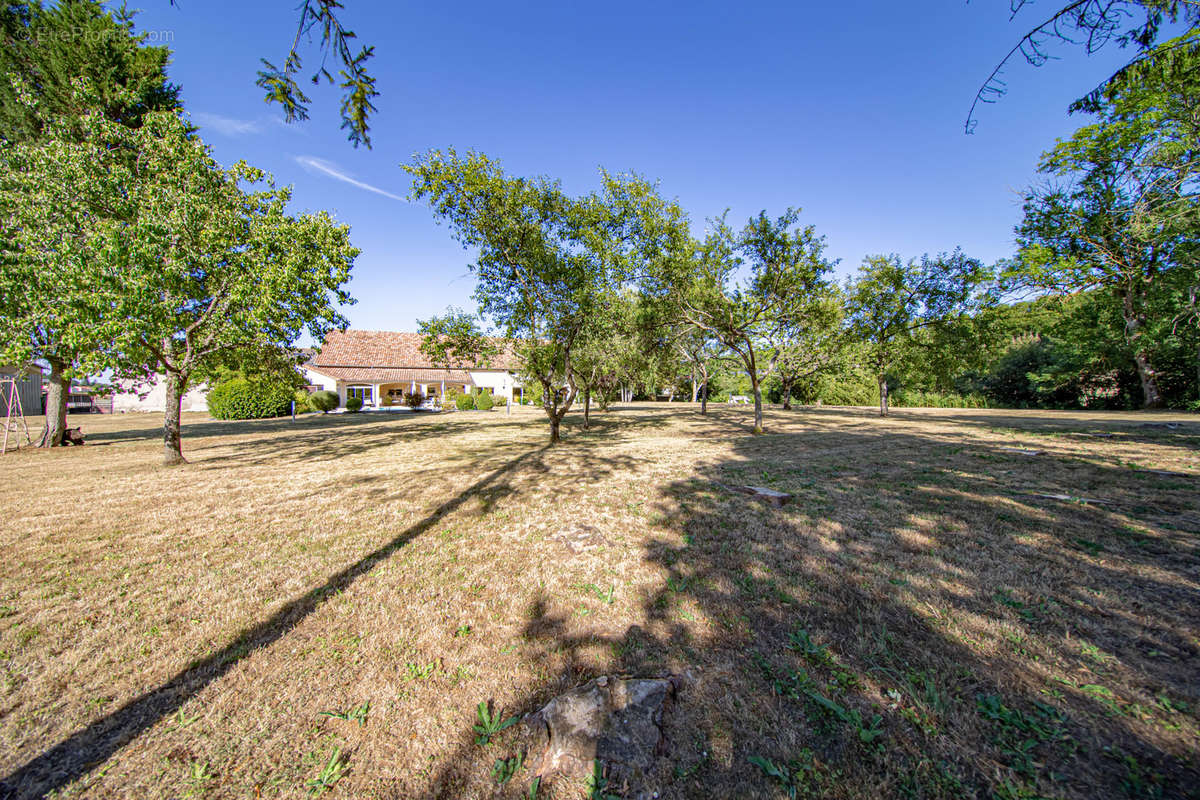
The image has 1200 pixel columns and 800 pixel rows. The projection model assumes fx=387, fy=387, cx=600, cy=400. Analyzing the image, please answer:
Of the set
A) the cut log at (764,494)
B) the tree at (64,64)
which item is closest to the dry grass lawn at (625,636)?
the cut log at (764,494)

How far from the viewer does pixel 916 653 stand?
2602 mm

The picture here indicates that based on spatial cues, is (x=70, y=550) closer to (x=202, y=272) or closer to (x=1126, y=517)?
(x=202, y=272)

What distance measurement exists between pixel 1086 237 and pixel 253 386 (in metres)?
38.9

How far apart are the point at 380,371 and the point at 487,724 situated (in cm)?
3830

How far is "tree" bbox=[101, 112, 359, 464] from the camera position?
7855mm

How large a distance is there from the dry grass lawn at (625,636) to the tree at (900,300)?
1466 cm

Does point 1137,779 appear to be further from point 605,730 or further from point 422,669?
point 422,669

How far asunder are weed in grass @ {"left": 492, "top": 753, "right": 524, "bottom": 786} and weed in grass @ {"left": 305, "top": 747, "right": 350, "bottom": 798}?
77cm

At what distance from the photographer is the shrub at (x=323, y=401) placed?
27.9m

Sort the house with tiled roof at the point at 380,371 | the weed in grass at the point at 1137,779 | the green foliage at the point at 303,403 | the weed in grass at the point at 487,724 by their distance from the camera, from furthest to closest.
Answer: the house with tiled roof at the point at 380,371 → the green foliage at the point at 303,403 → the weed in grass at the point at 487,724 → the weed in grass at the point at 1137,779

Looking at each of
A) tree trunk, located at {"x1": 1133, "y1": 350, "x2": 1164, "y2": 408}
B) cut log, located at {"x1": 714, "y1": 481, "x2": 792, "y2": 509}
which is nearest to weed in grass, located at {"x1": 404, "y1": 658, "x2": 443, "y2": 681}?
cut log, located at {"x1": 714, "y1": 481, "x2": 792, "y2": 509}

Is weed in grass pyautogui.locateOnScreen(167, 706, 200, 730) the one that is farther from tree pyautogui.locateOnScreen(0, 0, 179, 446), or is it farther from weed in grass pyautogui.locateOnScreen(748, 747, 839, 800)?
tree pyautogui.locateOnScreen(0, 0, 179, 446)

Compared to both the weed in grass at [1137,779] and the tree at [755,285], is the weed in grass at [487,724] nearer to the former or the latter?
the weed in grass at [1137,779]

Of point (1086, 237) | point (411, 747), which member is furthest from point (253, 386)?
point (1086, 237)
